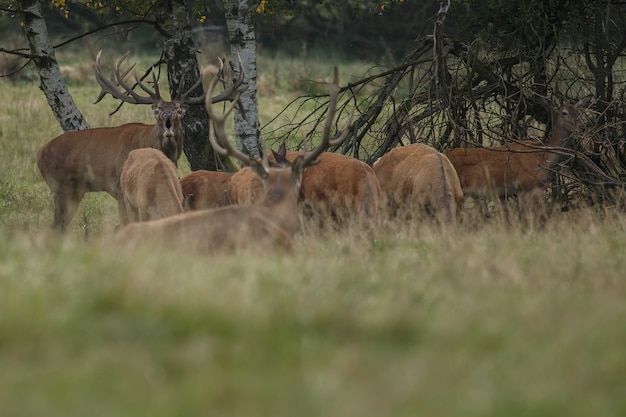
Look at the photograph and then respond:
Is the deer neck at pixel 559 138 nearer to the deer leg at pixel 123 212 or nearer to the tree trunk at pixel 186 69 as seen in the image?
the tree trunk at pixel 186 69

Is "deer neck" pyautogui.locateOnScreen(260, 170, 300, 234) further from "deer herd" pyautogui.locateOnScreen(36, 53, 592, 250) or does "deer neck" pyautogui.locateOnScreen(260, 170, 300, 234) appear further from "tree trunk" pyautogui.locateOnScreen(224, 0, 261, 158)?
"tree trunk" pyautogui.locateOnScreen(224, 0, 261, 158)

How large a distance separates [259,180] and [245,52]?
3.19 metres

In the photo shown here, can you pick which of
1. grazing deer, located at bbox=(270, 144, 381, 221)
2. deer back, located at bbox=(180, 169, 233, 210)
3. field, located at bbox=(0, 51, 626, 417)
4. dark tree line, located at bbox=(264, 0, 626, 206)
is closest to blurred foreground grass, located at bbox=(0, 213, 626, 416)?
field, located at bbox=(0, 51, 626, 417)

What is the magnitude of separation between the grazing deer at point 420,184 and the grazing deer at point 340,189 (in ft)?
1.27

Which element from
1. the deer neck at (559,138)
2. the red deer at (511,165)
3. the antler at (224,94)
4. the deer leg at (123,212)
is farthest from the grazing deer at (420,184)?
the deer leg at (123,212)

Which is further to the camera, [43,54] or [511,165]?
[43,54]

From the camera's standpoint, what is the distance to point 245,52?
1355 cm

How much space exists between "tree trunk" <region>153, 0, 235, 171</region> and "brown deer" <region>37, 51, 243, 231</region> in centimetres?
78

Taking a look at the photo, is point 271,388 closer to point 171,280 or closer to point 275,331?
point 275,331

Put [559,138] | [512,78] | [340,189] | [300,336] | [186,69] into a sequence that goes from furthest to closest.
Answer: [512,78] → [186,69] → [559,138] → [340,189] → [300,336]

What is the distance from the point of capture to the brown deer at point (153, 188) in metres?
10.1

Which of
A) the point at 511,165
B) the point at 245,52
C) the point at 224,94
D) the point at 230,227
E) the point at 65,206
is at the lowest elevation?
the point at 65,206

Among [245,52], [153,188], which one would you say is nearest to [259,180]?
[153,188]

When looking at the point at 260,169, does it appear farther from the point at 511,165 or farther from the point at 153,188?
the point at 511,165
